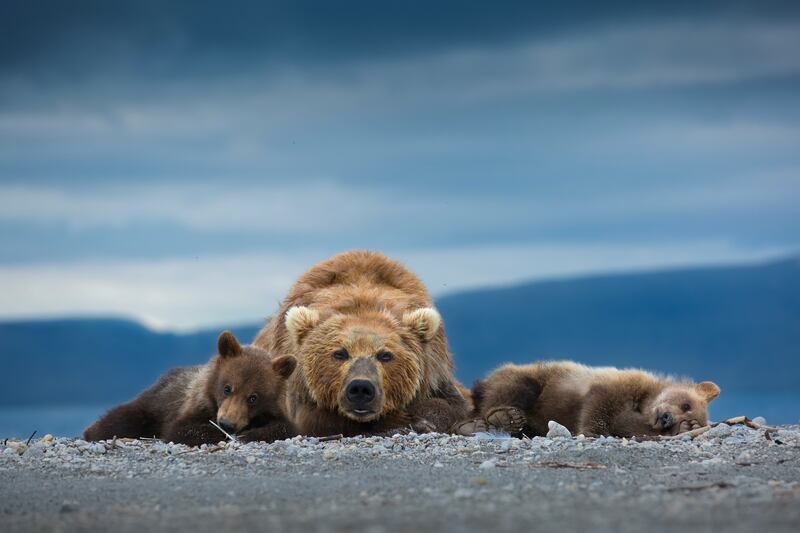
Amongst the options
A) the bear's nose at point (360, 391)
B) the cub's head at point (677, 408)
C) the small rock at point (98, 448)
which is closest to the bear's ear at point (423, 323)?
the bear's nose at point (360, 391)

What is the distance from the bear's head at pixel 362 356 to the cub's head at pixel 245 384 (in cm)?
40

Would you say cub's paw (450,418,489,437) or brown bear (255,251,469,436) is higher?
brown bear (255,251,469,436)

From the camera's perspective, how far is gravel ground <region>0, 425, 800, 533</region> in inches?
237

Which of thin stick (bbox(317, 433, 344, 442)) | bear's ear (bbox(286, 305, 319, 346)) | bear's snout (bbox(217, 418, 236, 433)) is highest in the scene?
bear's ear (bbox(286, 305, 319, 346))

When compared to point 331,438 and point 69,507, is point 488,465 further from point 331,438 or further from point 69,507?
point 69,507

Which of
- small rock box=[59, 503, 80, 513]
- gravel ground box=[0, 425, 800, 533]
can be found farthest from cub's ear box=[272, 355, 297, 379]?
small rock box=[59, 503, 80, 513]

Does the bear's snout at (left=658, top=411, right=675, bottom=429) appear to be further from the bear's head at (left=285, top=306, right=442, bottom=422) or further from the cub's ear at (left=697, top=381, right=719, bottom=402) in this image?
the bear's head at (left=285, top=306, right=442, bottom=422)

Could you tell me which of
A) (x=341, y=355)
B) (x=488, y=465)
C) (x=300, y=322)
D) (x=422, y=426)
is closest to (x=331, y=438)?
(x=341, y=355)

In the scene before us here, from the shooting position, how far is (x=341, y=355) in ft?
37.7

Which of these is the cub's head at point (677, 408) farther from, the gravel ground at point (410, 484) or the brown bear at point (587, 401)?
the gravel ground at point (410, 484)

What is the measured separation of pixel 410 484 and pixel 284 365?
12.6ft

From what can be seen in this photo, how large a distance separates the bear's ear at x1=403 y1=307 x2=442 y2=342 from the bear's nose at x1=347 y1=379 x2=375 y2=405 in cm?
119

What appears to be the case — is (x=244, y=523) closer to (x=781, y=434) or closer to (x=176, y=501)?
(x=176, y=501)

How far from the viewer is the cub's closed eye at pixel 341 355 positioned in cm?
1144
